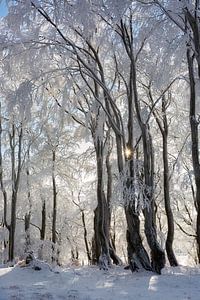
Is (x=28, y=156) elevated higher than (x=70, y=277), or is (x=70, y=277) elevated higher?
(x=28, y=156)

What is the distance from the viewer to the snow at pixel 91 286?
289 inches

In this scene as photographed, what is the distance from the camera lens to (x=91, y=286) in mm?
8836

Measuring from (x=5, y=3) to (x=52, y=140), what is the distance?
13477mm

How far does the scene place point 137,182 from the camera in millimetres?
10859

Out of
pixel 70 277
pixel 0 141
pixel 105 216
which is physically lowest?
pixel 70 277

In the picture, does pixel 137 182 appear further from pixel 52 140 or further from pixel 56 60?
pixel 52 140

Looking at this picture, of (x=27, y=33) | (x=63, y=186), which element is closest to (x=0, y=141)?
(x=63, y=186)

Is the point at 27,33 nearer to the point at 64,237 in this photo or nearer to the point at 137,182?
the point at 137,182

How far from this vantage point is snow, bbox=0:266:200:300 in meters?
7.34

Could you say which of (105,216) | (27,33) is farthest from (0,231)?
(27,33)

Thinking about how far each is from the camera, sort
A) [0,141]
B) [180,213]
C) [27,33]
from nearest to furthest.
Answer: [27,33], [0,141], [180,213]

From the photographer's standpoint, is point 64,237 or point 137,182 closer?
point 137,182

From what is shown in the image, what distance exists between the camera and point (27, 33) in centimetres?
1228

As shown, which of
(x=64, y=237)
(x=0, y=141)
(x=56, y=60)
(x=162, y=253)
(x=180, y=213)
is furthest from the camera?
(x=64, y=237)
